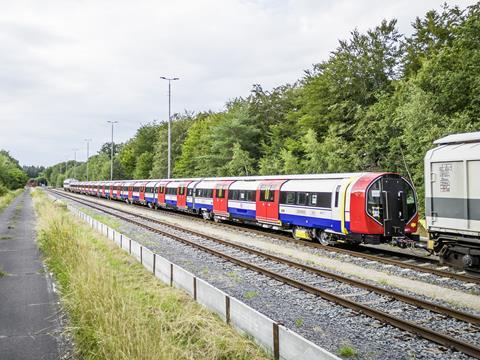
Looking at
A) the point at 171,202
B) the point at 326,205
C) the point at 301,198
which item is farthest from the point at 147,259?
the point at 171,202

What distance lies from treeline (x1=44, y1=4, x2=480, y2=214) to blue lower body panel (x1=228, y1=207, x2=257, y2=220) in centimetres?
868

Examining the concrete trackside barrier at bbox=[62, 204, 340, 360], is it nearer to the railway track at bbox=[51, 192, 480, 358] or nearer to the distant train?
the railway track at bbox=[51, 192, 480, 358]

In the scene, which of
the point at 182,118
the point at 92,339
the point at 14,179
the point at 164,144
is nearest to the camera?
the point at 92,339

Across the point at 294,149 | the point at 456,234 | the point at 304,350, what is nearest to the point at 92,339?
the point at 304,350

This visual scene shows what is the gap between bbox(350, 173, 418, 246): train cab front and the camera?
49.0ft

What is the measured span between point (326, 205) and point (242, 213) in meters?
7.91

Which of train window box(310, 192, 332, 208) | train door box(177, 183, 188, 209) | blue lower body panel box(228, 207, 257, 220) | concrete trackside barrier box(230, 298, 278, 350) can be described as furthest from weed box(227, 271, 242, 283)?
train door box(177, 183, 188, 209)

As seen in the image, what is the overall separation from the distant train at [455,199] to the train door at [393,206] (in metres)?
3.15

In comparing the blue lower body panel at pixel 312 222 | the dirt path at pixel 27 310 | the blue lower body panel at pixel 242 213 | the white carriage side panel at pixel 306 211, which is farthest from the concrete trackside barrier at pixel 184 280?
the blue lower body panel at pixel 242 213

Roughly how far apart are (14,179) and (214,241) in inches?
3675

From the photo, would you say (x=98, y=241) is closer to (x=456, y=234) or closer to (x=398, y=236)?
(x=398, y=236)

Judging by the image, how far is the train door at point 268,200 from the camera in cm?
2058

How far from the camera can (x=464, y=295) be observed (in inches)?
384

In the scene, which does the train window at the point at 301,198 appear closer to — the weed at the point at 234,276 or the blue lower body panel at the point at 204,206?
the weed at the point at 234,276
